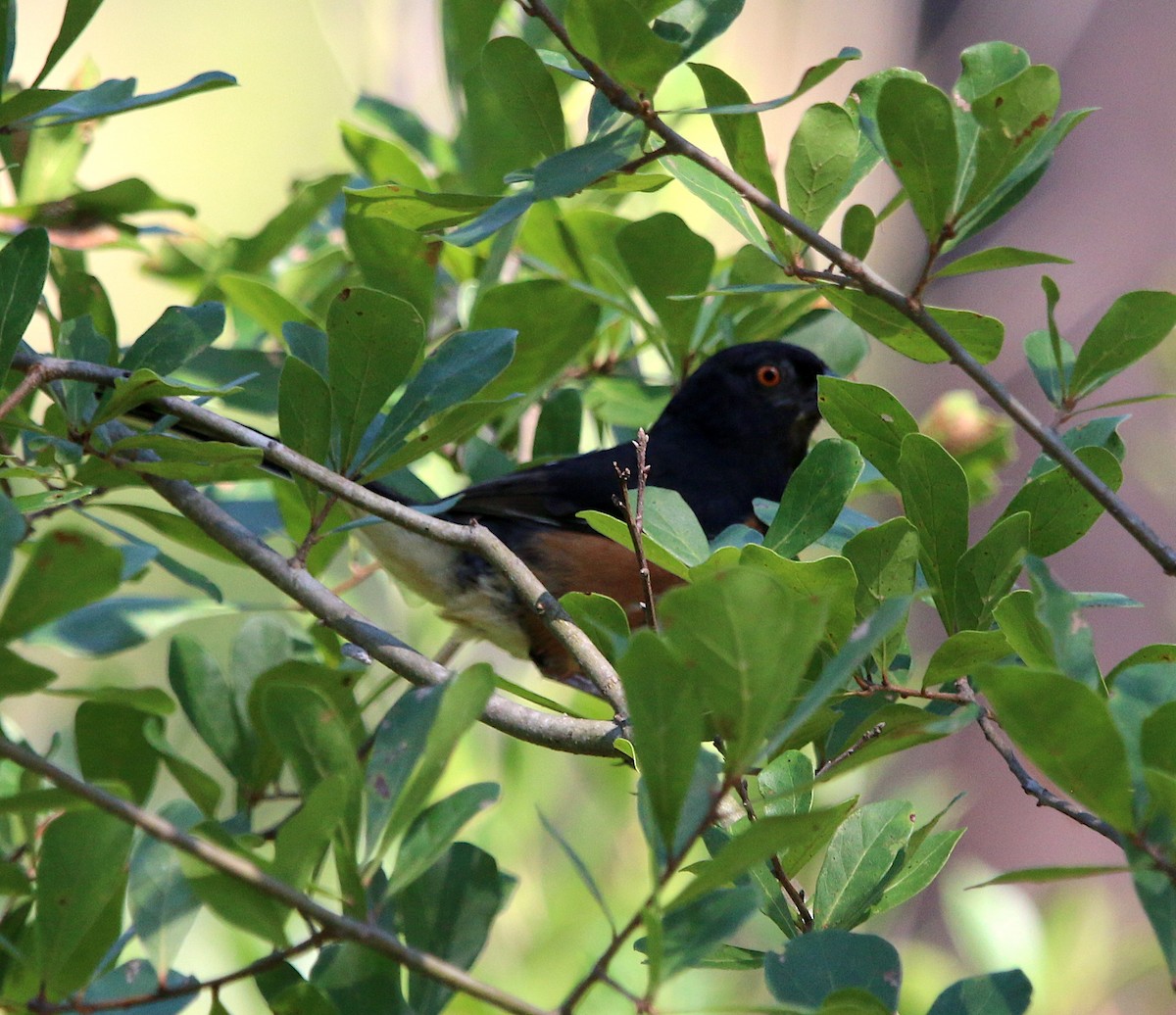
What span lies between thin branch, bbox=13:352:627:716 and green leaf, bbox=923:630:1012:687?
0.39 meters

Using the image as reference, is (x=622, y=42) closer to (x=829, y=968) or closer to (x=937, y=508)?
(x=937, y=508)

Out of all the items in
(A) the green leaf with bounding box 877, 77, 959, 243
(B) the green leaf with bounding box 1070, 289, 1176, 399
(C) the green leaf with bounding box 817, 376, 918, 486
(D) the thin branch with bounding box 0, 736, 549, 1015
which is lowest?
(D) the thin branch with bounding box 0, 736, 549, 1015

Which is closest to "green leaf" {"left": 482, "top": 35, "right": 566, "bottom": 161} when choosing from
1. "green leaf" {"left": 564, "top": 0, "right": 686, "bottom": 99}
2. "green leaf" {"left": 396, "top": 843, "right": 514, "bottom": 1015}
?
"green leaf" {"left": 564, "top": 0, "right": 686, "bottom": 99}

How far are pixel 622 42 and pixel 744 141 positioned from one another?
26 cm

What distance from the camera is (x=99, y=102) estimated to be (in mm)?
1833

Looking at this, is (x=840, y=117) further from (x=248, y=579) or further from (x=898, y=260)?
(x=898, y=260)

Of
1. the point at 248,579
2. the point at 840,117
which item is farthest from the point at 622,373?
the point at 248,579

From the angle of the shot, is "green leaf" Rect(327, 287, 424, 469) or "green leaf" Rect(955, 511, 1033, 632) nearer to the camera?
"green leaf" Rect(955, 511, 1033, 632)

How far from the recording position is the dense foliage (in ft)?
3.43

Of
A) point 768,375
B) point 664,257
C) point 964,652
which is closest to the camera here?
point 964,652

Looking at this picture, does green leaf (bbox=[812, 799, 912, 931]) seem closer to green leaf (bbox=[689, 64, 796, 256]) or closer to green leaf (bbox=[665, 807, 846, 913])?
green leaf (bbox=[665, 807, 846, 913])

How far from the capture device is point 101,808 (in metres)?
1.09

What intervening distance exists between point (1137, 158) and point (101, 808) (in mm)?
7565

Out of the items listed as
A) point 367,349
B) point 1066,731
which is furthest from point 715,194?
point 1066,731
